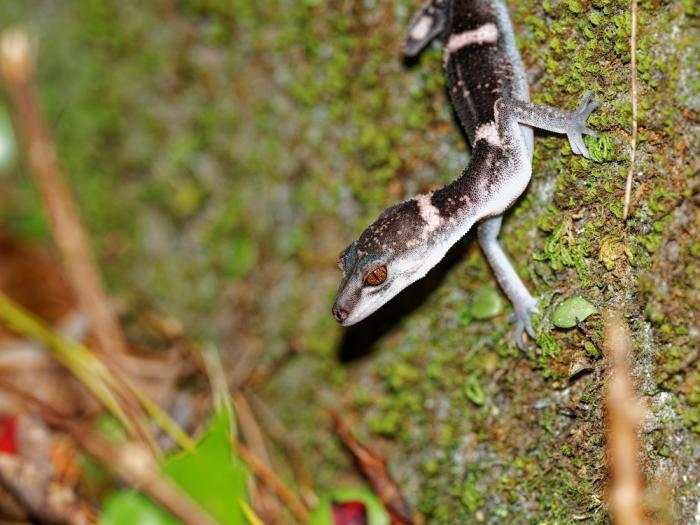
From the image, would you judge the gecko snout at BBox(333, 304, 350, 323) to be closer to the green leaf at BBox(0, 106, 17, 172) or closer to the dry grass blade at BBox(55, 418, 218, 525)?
the dry grass blade at BBox(55, 418, 218, 525)

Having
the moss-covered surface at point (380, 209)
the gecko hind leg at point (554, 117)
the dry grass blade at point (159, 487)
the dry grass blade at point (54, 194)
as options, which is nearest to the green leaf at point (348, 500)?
the moss-covered surface at point (380, 209)

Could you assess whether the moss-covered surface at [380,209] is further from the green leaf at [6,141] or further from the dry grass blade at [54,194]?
the green leaf at [6,141]

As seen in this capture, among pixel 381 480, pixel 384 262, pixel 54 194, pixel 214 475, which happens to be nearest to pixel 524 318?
pixel 384 262

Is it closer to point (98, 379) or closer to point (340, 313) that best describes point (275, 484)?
point (98, 379)

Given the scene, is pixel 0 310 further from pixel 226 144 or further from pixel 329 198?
pixel 329 198

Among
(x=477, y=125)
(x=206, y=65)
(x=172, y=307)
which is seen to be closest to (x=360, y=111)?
(x=477, y=125)
